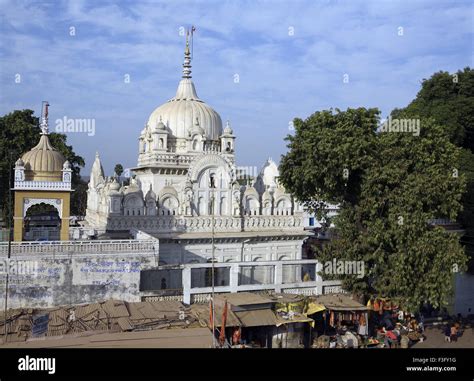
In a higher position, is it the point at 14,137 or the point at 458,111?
the point at 458,111

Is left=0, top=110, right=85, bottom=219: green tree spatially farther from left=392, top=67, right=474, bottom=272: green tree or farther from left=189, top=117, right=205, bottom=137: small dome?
left=392, top=67, right=474, bottom=272: green tree

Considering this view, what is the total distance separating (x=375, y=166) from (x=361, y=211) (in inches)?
77.9

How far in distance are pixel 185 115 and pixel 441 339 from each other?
18.4 metres

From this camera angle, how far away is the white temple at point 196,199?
26094 mm

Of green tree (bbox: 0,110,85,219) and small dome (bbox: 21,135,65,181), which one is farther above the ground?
green tree (bbox: 0,110,85,219)

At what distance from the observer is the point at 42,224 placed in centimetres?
3844

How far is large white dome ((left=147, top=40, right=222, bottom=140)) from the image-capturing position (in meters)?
31.2

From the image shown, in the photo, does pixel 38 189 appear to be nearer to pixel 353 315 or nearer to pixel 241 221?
pixel 241 221

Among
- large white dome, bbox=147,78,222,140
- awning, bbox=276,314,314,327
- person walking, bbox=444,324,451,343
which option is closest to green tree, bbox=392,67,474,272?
large white dome, bbox=147,78,222,140

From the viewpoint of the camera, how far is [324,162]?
22828mm

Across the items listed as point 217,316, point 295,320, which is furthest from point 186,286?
point 295,320

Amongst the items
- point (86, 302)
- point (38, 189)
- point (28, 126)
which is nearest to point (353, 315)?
point (86, 302)

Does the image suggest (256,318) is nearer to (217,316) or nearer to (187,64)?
(217,316)

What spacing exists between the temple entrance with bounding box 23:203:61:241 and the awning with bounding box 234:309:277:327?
32.7 feet
